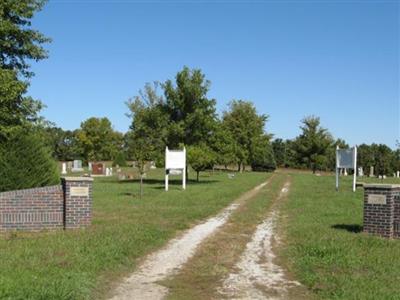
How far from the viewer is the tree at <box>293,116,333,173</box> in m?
62.4

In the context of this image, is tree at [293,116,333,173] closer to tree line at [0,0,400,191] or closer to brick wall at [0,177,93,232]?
tree line at [0,0,400,191]

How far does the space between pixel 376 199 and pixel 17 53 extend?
12.7m

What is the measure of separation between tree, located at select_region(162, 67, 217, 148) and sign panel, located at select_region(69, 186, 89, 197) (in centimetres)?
2131

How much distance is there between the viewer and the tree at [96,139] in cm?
8544

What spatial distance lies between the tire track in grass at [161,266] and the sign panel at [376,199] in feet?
11.5

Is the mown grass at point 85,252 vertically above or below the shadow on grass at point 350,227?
below

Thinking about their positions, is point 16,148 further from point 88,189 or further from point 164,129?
point 164,129

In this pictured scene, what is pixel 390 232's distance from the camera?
11531 millimetres

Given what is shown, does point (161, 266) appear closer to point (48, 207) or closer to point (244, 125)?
point (48, 207)

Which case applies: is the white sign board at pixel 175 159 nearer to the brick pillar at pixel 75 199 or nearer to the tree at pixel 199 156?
the tree at pixel 199 156

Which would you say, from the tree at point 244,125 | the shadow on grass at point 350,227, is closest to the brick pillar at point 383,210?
the shadow on grass at point 350,227

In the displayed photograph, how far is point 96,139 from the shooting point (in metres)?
85.9

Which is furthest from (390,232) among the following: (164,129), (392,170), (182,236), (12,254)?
(392,170)

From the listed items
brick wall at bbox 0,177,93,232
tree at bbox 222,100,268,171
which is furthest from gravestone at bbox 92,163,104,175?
brick wall at bbox 0,177,93,232
